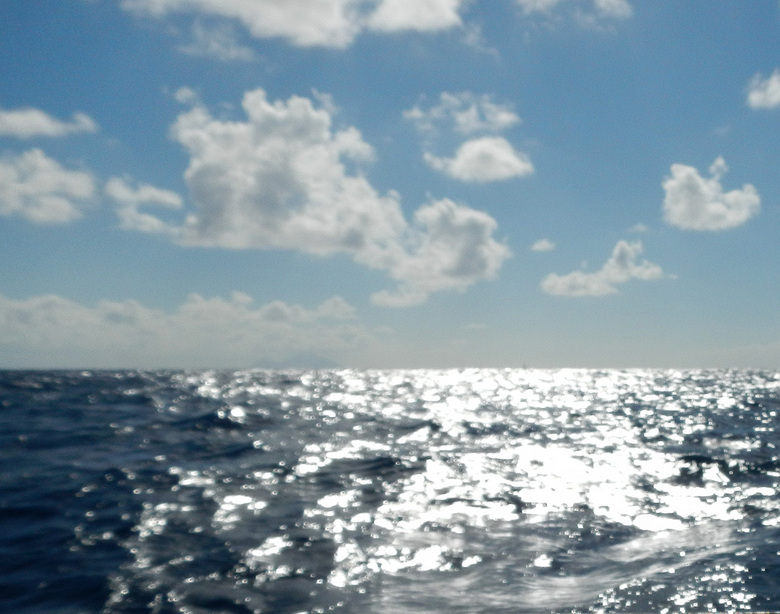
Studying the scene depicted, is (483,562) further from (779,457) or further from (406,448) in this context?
(779,457)

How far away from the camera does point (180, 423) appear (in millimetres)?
27156

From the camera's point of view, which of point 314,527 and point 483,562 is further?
point 314,527

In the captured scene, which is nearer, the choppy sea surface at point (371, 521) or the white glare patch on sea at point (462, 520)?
the choppy sea surface at point (371, 521)

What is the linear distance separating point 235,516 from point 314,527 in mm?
1850

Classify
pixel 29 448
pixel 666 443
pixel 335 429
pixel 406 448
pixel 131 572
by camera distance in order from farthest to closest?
pixel 335 429
pixel 666 443
pixel 406 448
pixel 29 448
pixel 131 572

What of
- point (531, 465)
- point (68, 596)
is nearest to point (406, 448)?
point (531, 465)

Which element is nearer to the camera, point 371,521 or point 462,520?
point 371,521

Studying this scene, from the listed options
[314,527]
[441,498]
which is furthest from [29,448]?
[441,498]

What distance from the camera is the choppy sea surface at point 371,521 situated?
355 inches

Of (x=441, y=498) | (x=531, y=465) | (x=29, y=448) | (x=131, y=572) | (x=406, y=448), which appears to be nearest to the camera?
(x=131, y=572)

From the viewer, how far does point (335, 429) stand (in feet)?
94.9

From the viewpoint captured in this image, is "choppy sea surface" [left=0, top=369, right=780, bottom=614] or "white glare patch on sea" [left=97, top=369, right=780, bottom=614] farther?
"white glare patch on sea" [left=97, top=369, right=780, bottom=614]

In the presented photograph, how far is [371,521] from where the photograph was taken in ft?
43.4

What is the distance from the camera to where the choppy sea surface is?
29.6 feet
